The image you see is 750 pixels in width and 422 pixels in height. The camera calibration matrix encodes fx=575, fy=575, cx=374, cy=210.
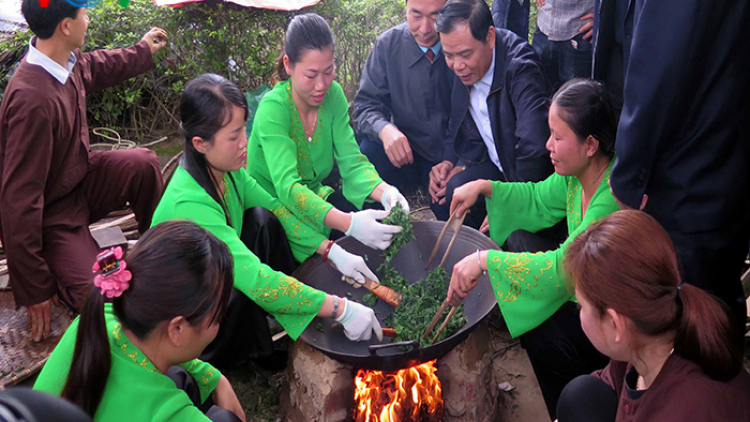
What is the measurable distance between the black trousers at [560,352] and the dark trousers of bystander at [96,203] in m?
2.29

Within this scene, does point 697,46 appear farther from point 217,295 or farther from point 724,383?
point 217,295

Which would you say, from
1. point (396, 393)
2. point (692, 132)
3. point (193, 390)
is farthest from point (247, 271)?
point (692, 132)

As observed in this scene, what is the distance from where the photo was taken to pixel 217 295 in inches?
69.5

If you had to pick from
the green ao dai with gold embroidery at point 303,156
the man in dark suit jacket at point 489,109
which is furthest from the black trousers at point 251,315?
the man in dark suit jacket at point 489,109

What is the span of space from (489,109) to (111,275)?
7.86 ft

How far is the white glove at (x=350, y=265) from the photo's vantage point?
2.75 m

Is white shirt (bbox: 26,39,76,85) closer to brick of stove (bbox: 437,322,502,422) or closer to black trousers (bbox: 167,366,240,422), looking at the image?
black trousers (bbox: 167,366,240,422)

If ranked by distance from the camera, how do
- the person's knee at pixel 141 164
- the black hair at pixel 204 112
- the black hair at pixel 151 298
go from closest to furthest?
the black hair at pixel 151 298 → the black hair at pixel 204 112 → the person's knee at pixel 141 164

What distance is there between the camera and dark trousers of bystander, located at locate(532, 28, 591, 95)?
10.7 feet

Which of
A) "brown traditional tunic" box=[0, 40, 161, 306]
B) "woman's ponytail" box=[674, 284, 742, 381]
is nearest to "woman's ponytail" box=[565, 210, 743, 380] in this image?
"woman's ponytail" box=[674, 284, 742, 381]

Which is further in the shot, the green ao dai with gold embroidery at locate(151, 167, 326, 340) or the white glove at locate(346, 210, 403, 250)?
the white glove at locate(346, 210, 403, 250)

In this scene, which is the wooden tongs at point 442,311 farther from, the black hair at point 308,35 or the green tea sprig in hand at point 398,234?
the black hair at point 308,35

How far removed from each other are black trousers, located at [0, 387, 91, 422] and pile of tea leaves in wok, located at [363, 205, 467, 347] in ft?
5.84

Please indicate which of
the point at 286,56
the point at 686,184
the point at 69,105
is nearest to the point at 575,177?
the point at 686,184
